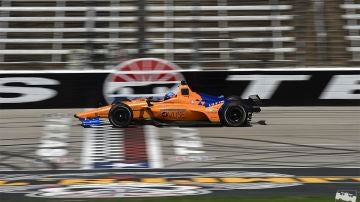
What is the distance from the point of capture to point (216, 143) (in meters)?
10.6

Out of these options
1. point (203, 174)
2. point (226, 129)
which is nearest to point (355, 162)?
point (203, 174)

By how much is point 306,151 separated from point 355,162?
0.92m

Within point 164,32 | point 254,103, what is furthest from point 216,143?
point 164,32

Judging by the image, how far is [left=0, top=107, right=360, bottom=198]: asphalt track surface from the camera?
9070mm

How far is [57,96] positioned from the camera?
13.8 meters

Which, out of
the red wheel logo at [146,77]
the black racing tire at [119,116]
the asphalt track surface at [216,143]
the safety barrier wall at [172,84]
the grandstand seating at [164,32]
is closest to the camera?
the asphalt track surface at [216,143]

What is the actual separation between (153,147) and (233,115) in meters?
2.24

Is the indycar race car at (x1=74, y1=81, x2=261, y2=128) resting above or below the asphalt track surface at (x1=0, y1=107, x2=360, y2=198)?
above

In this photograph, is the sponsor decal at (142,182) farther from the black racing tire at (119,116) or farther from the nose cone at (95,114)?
the nose cone at (95,114)

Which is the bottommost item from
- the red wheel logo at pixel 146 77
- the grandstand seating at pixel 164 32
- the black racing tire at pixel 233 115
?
the black racing tire at pixel 233 115

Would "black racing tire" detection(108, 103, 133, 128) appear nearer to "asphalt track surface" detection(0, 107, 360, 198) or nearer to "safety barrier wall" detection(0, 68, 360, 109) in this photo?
"asphalt track surface" detection(0, 107, 360, 198)

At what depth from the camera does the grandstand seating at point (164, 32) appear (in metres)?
15.3

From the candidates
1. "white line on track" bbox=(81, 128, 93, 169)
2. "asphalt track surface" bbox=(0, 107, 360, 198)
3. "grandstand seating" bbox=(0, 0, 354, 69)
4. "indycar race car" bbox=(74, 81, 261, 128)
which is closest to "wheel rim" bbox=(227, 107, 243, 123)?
"indycar race car" bbox=(74, 81, 261, 128)

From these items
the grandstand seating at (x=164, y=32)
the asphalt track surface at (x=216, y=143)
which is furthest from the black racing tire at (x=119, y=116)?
the grandstand seating at (x=164, y=32)
